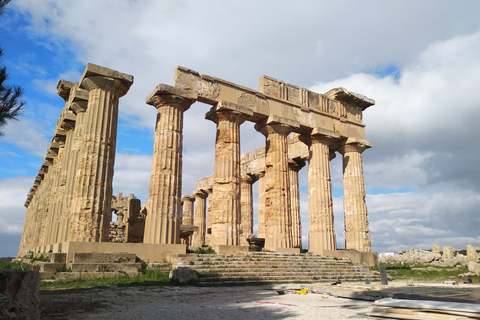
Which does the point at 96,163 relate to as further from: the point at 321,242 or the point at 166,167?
the point at 321,242

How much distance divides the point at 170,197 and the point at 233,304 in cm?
859

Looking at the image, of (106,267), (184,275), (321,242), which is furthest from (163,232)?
(321,242)

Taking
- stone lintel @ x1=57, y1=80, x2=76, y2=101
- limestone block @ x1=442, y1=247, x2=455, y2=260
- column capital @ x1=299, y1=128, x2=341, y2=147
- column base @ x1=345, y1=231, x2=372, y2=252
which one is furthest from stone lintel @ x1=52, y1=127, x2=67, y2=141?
limestone block @ x1=442, y1=247, x2=455, y2=260

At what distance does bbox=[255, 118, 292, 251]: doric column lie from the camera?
19109mm

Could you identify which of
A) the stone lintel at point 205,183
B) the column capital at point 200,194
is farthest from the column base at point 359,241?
the column capital at point 200,194

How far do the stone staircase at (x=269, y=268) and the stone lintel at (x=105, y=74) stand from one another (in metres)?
7.47

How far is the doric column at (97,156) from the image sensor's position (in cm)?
1359

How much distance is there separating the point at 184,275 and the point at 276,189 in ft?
28.5

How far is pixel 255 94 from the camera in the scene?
2020 cm

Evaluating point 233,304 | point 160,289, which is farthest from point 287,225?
point 233,304

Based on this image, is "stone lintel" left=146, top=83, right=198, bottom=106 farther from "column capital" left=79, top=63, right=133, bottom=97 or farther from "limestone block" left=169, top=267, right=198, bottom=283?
"limestone block" left=169, top=267, right=198, bottom=283

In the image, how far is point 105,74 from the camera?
15.0 meters

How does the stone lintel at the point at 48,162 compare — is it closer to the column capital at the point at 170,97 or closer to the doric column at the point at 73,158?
the doric column at the point at 73,158

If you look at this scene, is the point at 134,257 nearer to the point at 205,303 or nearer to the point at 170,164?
the point at 170,164
